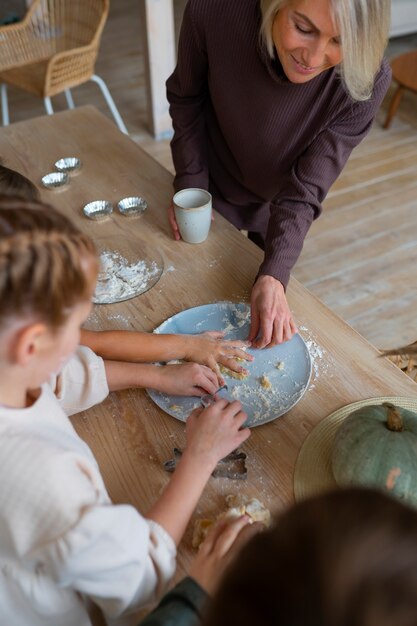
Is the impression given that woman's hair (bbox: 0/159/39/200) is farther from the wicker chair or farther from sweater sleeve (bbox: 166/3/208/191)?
the wicker chair

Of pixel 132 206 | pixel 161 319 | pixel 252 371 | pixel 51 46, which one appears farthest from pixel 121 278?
pixel 51 46

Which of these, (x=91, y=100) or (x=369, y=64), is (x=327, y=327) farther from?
(x=91, y=100)

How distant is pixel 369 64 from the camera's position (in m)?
1.11

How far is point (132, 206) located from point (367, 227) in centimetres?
164

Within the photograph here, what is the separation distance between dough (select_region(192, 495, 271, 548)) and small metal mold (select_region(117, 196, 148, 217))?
2.63ft

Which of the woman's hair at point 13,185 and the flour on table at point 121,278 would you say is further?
the flour on table at point 121,278

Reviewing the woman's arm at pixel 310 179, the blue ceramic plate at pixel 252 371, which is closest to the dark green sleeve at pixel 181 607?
the blue ceramic plate at pixel 252 371

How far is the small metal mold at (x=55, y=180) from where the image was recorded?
4.80ft

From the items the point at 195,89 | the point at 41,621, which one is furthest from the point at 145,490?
the point at 195,89

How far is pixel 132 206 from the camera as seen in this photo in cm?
141

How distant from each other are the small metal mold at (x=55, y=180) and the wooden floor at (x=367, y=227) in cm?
125

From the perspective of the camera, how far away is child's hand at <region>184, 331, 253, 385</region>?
3.37 ft

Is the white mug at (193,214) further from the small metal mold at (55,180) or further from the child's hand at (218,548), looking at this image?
the child's hand at (218,548)

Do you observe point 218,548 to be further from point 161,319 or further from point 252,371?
point 161,319
